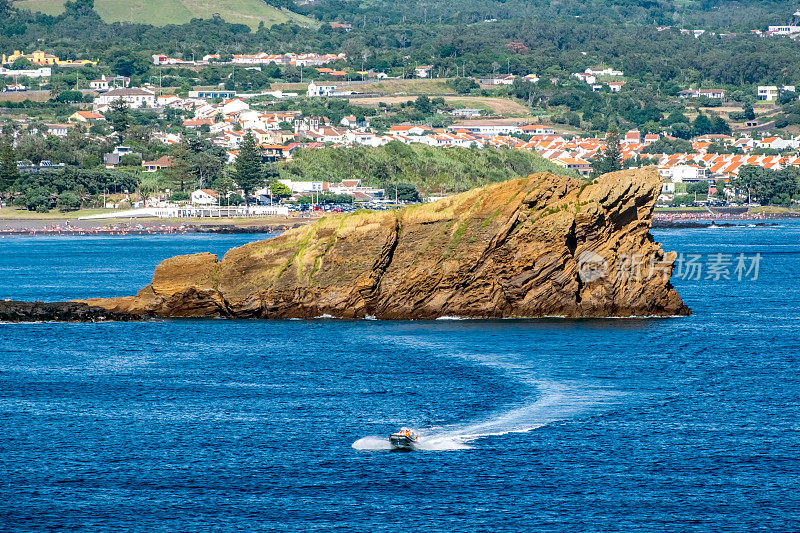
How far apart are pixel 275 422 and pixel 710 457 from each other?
1341 cm

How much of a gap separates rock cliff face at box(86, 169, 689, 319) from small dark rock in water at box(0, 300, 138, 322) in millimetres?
3105

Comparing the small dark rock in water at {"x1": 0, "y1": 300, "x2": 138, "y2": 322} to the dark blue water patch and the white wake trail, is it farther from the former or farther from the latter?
the white wake trail

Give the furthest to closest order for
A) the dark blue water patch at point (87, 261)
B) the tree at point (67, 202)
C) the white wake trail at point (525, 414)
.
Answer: the tree at point (67, 202), the dark blue water patch at point (87, 261), the white wake trail at point (525, 414)

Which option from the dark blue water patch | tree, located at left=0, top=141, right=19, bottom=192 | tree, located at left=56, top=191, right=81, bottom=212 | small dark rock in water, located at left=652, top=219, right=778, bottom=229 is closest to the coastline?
the dark blue water patch

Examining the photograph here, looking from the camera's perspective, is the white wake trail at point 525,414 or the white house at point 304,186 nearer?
the white wake trail at point 525,414

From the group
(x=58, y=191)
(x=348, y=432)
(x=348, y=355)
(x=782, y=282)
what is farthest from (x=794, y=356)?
(x=58, y=191)

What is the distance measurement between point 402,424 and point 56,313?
2951cm

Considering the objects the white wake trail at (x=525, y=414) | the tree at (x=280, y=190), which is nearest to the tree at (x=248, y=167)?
the tree at (x=280, y=190)

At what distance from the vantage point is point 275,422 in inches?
1628

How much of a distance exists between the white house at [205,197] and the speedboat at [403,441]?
135433 mm

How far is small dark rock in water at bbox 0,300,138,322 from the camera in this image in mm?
64562

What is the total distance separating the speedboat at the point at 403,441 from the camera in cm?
3744

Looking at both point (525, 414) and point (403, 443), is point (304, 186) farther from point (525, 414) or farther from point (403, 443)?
point (403, 443)

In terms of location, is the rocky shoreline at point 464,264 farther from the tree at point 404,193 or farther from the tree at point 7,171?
the tree at point 404,193
